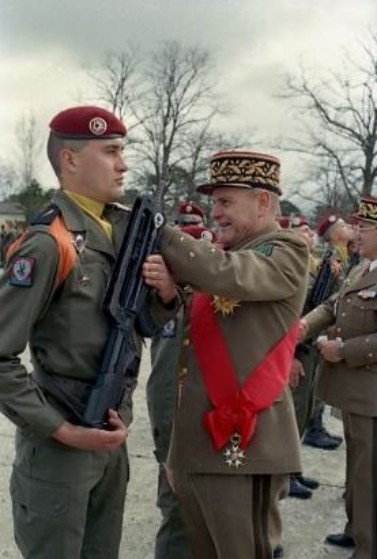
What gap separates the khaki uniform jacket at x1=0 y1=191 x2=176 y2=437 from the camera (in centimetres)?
190

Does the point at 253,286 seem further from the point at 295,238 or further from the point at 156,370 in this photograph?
the point at 156,370

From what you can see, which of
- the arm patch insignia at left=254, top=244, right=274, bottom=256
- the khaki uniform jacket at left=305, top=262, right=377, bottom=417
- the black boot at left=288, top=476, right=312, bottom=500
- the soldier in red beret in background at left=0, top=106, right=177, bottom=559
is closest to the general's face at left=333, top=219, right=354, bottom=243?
the khaki uniform jacket at left=305, top=262, right=377, bottom=417

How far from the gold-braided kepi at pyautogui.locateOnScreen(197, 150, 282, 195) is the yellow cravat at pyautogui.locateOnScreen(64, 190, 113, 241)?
48 centimetres

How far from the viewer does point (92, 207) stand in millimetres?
2156

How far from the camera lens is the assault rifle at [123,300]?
199cm

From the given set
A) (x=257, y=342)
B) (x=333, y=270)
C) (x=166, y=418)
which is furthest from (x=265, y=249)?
(x=333, y=270)

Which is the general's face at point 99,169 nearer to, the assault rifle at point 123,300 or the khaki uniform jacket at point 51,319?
the khaki uniform jacket at point 51,319

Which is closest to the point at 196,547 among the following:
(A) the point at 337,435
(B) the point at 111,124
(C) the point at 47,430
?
(C) the point at 47,430

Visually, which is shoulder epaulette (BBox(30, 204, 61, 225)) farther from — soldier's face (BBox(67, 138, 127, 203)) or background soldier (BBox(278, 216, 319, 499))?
background soldier (BBox(278, 216, 319, 499))

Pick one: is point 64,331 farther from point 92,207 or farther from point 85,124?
point 85,124

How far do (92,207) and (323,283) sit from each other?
345 cm

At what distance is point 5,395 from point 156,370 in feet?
4.49

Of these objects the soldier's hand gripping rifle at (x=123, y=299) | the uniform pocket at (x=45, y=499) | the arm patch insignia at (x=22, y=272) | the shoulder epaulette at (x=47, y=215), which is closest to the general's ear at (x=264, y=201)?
the soldier's hand gripping rifle at (x=123, y=299)

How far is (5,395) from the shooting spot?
1933 millimetres
